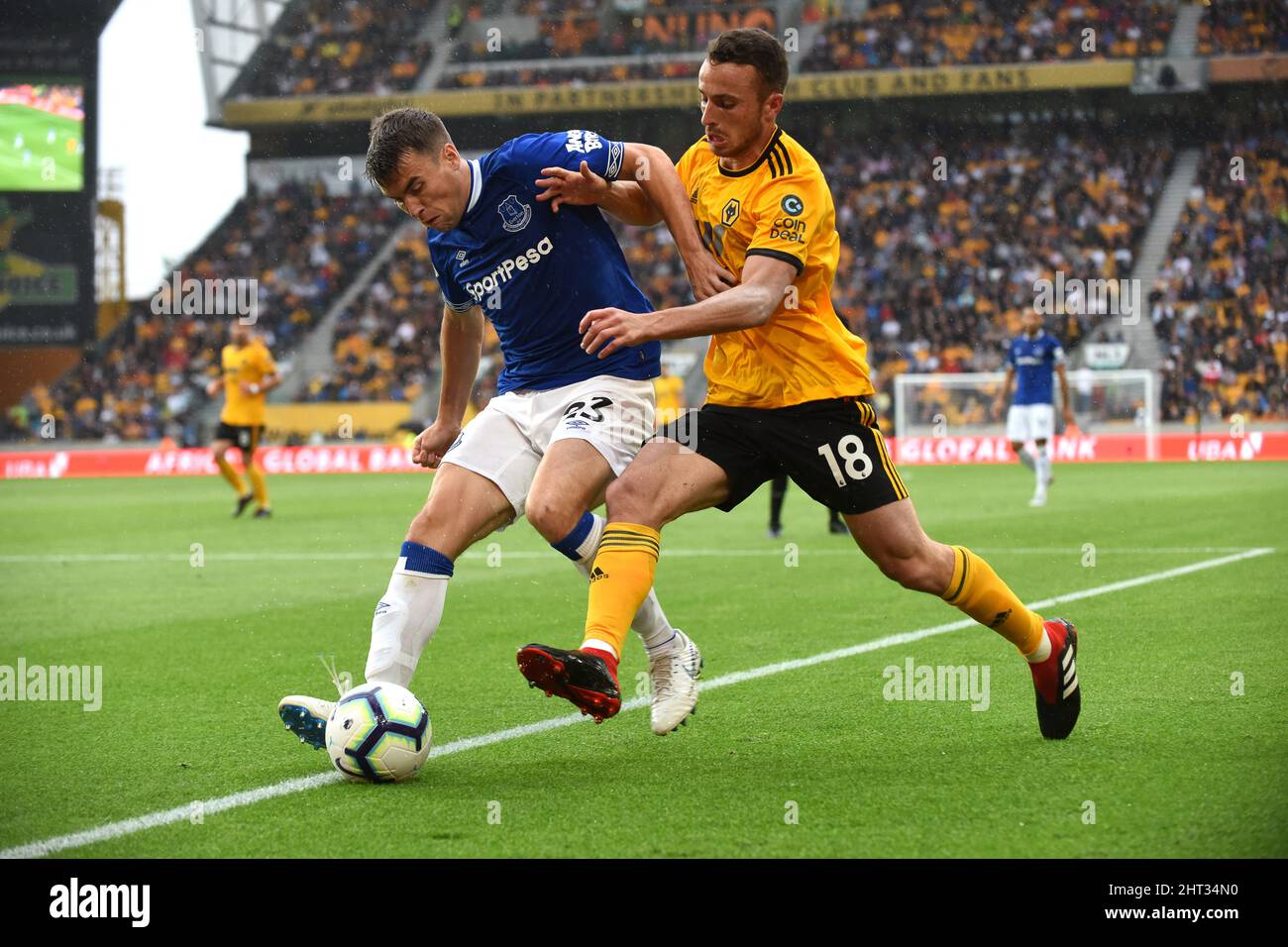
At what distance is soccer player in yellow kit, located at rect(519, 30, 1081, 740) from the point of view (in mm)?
4414

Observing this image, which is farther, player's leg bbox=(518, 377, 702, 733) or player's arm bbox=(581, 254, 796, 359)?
player's leg bbox=(518, 377, 702, 733)

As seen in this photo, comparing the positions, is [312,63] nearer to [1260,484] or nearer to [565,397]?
[1260,484]

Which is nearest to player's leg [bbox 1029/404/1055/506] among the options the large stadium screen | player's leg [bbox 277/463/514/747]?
player's leg [bbox 277/463/514/747]

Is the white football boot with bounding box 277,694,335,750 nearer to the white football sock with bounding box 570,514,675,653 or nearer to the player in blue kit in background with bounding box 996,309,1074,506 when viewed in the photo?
the white football sock with bounding box 570,514,675,653

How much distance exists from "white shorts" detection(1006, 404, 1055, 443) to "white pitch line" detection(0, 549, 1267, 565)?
17.5 ft

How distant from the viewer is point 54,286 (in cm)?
2527

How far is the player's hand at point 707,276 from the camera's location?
14.6 feet

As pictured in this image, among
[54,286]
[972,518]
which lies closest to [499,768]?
[972,518]

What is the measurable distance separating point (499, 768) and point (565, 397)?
116 centimetres

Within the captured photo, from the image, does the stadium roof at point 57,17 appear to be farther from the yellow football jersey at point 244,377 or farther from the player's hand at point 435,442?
the player's hand at point 435,442

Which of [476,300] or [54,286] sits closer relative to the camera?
[476,300]

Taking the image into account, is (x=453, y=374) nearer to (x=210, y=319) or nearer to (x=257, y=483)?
(x=257, y=483)

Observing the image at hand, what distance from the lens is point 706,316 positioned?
163 inches

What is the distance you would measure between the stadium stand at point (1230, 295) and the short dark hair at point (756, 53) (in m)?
23.0
